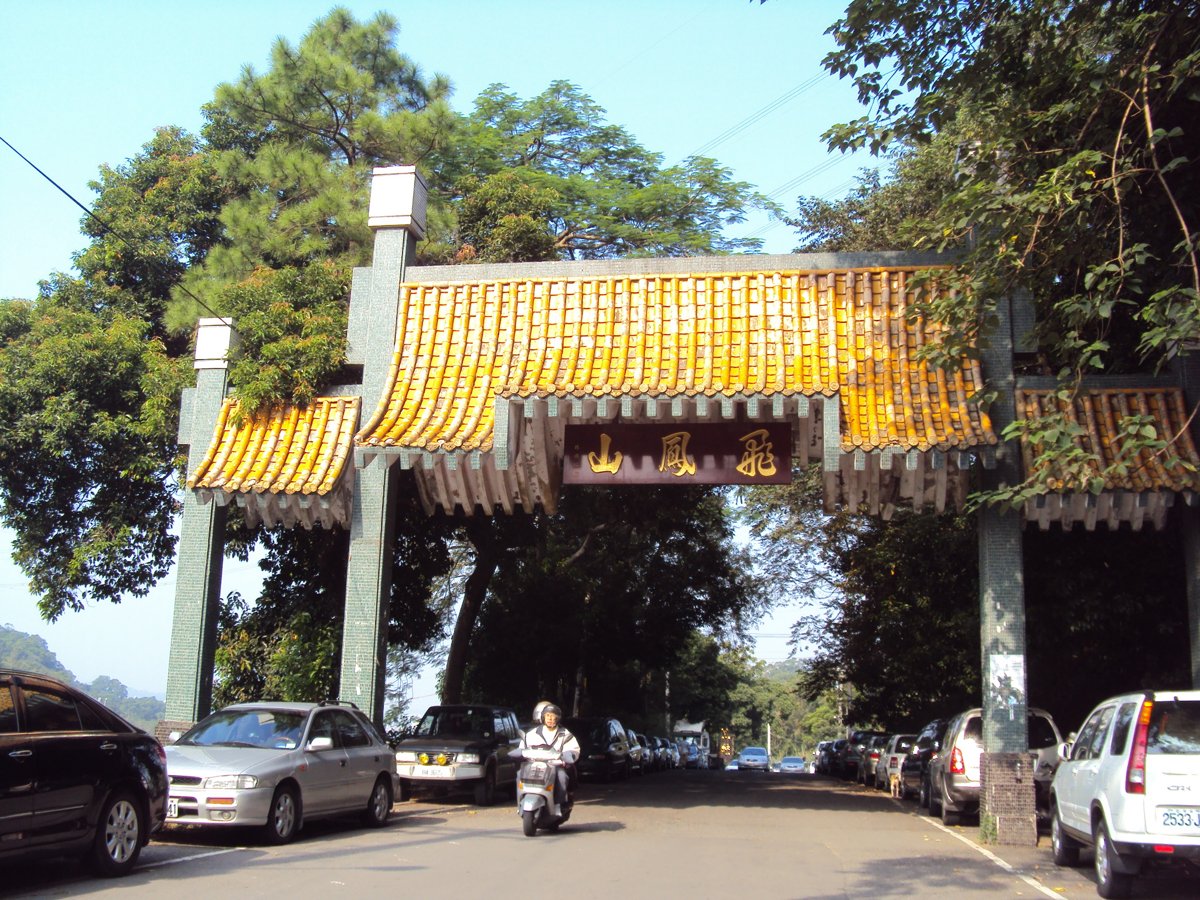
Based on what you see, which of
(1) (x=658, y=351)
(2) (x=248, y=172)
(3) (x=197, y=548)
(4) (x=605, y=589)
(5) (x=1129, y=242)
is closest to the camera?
(5) (x=1129, y=242)

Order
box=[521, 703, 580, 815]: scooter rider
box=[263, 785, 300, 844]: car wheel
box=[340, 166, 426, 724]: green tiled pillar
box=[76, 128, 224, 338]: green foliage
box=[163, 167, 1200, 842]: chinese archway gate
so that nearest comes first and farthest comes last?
box=[263, 785, 300, 844]: car wheel → box=[521, 703, 580, 815]: scooter rider → box=[163, 167, 1200, 842]: chinese archway gate → box=[340, 166, 426, 724]: green tiled pillar → box=[76, 128, 224, 338]: green foliage

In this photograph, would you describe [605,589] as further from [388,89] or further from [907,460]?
[907,460]

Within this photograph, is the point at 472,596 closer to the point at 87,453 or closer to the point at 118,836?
the point at 87,453

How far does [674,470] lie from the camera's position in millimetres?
16188

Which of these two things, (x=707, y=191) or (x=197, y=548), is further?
(x=707, y=191)

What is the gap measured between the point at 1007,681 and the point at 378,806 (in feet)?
26.1

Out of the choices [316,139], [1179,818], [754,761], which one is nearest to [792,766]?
[754,761]

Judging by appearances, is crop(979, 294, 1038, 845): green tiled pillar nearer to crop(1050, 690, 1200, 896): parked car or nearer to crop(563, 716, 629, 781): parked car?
crop(1050, 690, 1200, 896): parked car

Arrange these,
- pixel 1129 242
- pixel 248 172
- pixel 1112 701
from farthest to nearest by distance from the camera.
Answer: pixel 248 172 < pixel 1129 242 < pixel 1112 701

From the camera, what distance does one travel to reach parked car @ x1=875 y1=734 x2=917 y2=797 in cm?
2511

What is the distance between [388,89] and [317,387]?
57.5 feet

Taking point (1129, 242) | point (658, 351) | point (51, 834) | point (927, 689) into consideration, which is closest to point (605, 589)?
point (927, 689)

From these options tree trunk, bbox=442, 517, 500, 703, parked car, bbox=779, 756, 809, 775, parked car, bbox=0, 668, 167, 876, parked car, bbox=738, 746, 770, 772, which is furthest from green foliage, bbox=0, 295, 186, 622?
parked car, bbox=779, 756, 809, 775

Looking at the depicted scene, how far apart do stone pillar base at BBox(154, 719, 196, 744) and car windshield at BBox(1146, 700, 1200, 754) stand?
12777mm
